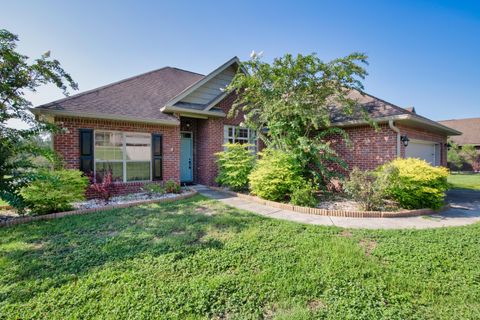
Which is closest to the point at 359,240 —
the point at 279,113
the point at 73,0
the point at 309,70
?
the point at 279,113

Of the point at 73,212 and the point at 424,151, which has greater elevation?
the point at 424,151

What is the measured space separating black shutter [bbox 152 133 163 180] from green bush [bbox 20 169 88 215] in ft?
9.72

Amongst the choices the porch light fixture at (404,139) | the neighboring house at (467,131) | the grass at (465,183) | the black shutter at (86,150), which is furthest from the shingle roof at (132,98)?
the neighboring house at (467,131)

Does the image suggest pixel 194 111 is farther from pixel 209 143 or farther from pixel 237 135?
pixel 237 135

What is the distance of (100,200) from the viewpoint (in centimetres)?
727

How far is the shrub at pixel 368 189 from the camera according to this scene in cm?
610

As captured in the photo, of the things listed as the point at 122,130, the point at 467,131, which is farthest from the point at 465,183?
the point at 122,130

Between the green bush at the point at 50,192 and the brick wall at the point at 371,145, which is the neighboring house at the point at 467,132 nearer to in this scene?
the brick wall at the point at 371,145

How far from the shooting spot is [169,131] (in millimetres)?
9195

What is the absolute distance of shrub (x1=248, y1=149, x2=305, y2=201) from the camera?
7.24 meters

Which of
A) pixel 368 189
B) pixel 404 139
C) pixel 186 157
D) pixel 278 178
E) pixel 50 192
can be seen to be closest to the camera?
pixel 50 192

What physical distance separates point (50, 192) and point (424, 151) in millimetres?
14938

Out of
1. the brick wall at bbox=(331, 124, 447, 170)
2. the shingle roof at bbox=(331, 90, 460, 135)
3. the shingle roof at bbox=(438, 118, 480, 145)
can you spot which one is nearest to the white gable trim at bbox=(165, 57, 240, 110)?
the shingle roof at bbox=(331, 90, 460, 135)

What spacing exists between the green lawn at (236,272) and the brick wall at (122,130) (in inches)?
118
